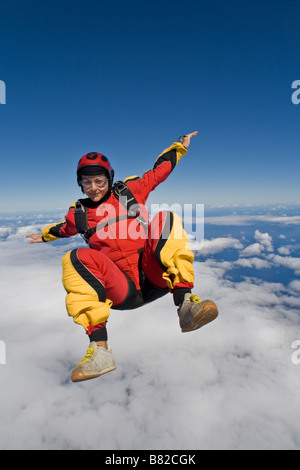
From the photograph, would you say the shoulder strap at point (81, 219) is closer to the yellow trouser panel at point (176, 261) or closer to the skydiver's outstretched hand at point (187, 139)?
the yellow trouser panel at point (176, 261)

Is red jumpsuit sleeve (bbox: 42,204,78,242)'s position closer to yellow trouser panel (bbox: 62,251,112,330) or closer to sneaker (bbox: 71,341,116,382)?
yellow trouser panel (bbox: 62,251,112,330)

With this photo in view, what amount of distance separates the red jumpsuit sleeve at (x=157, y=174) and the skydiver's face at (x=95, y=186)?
264 millimetres

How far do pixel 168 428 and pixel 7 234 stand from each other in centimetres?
15142

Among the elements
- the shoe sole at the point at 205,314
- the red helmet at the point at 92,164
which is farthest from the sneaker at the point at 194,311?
the red helmet at the point at 92,164

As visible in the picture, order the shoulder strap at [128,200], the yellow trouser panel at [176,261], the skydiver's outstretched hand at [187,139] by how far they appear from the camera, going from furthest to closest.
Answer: the skydiver's outstretched hand at [187,139] < the shoulder strap at [128,200] < the yellow trouser panel at [176,261]

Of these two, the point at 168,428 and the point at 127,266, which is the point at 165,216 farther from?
the point at 168,428

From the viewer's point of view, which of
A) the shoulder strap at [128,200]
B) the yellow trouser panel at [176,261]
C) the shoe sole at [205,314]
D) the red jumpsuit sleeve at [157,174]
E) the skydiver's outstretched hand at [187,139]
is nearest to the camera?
the shoe sole at [205,314]

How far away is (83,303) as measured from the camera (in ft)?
6.11

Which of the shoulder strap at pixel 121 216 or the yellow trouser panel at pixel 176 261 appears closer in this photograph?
the yellow trouser panel at pixel 176 261

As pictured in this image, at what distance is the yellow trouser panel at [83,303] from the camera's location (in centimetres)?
186

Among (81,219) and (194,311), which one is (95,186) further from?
(194,311)

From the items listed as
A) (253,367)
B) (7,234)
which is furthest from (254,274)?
(7,234)

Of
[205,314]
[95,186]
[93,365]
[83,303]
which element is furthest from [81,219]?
[205,314]

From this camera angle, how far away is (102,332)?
2.03 m
